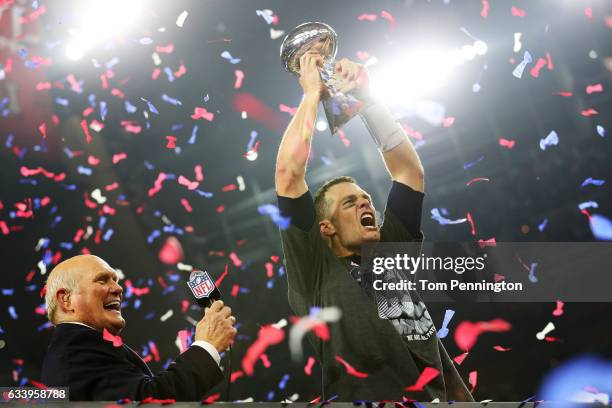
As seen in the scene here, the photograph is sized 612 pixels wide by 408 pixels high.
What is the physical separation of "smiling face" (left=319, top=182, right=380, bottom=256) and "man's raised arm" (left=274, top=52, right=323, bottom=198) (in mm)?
156

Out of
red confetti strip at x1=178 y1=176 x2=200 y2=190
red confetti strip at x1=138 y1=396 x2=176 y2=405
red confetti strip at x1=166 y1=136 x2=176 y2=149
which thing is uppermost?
red confetti strip at x1=166 y1=136 x2=176 y2=149

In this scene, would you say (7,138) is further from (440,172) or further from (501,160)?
(501,160)

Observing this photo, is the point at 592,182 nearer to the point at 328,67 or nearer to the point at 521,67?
the point at 521,67

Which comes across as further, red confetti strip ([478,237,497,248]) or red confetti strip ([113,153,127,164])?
red confetti strip ([113,153,127,164])

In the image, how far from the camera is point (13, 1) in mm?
3117

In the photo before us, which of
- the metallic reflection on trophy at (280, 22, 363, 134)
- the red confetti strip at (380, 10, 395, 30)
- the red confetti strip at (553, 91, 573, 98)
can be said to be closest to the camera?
the metallic reflection on trophy at (280, 22, 363, 134)

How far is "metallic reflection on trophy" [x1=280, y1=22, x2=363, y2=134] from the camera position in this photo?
2754 mm

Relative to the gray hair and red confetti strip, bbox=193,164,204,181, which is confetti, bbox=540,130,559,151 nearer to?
red confetti strip, bbox=193,164,204,181

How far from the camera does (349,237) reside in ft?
8.71

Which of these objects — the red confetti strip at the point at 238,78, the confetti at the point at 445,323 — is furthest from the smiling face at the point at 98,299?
the confetti at the point at 445,323

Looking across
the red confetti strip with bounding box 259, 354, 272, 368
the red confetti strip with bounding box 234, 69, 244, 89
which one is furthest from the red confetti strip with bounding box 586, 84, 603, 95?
the red confetti strip with bounding box 259, 354, 272, 368

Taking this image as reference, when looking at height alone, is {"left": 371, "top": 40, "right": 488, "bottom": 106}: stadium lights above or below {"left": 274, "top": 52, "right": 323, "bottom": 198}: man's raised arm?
above

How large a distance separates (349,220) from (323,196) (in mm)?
143

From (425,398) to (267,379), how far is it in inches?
25.1
